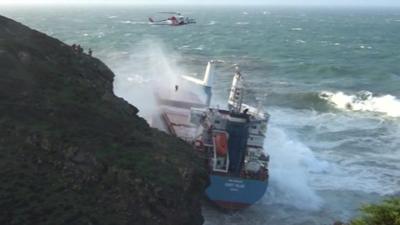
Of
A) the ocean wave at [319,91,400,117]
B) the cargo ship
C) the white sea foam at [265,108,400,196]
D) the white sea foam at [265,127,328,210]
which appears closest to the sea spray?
the cargo ship

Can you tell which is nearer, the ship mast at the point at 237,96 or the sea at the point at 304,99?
→ the sea at the point at 304,99

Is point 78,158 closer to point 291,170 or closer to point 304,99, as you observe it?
point 291,170

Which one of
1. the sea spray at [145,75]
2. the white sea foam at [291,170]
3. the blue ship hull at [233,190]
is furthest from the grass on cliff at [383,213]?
the sea spray at [145,75]

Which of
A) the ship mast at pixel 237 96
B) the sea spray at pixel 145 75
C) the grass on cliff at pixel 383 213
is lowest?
the sea spray at pixel 145 75

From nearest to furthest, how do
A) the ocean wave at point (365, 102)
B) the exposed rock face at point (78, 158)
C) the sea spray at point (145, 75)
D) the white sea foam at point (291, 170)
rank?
the exposed rock face at point (78, 158) < the white sea foam at point (291, 170) < the sea spray at point (145, 75) < the ocean wave at point (365, 102)

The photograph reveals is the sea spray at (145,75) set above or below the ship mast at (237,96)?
below

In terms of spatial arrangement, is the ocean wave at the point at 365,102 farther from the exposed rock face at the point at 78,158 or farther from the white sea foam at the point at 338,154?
the exposed rock face at the point at 78,158

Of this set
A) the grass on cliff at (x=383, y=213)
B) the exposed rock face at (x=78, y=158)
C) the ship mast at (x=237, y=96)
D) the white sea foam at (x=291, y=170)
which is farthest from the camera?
the ship mast at (x=237, y=96)
